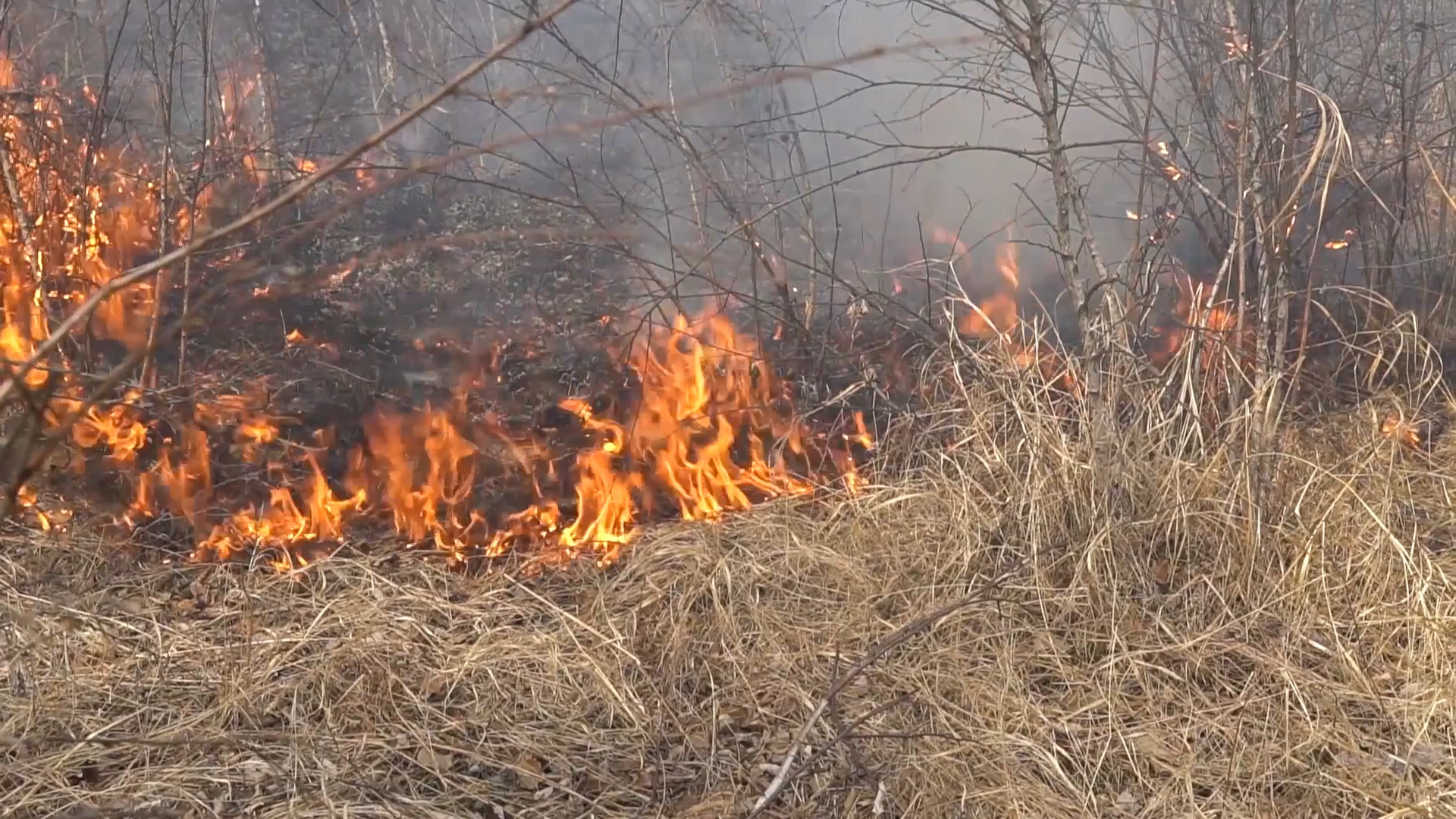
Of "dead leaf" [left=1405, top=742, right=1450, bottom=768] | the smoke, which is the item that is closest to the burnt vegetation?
"dead leaf" [left=1405, top=742, right=1450, bottom=768]

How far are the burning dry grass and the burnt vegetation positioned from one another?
0.02 meters

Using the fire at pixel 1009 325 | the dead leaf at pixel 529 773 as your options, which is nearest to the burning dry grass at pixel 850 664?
the dead leaf at pixel 529 773

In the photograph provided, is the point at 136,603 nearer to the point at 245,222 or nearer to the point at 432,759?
the point at 432,759

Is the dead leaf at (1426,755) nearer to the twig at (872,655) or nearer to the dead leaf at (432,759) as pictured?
the twig at (872,655)

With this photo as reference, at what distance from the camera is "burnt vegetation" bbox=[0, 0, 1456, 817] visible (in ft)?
9.70

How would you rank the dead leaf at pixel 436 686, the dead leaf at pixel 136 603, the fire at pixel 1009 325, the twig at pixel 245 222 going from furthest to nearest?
the fire at pixel 1009 325 → the dead leaf at pixel 136 603 → the dead leaf at pixel 436 686 → the twig at pixel 245 222

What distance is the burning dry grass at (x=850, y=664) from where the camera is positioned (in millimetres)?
2900

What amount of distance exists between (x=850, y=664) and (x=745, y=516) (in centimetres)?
110

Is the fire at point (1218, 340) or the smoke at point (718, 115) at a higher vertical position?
the smoke at point (718, 115)

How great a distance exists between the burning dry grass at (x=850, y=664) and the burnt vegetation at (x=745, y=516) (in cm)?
2

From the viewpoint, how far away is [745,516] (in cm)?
441

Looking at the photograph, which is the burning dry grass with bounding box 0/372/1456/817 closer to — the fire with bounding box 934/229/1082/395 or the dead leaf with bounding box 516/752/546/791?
the dead leaf with bounding box 516/752/546/791

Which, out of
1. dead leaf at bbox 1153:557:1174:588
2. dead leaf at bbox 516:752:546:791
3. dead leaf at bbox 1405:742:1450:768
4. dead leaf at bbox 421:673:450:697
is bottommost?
dead leaf at bbox 1405:742:1450:768

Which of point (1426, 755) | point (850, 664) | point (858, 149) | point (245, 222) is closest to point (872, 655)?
point (850, 664)
